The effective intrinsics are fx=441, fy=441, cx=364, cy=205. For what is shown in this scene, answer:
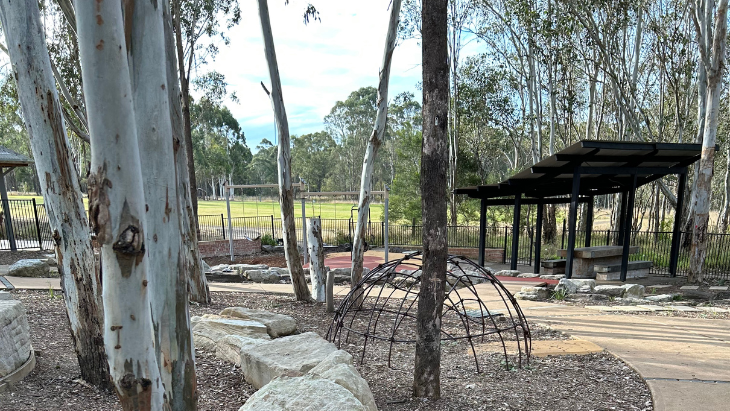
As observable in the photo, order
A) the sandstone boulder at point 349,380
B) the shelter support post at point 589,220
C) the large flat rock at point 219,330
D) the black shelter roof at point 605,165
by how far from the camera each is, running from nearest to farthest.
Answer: the sandstone boulder at point 349,380
the large flat rock at point 219,330
the black shelter roof at point 605,165
the shelter support post at point 589,220

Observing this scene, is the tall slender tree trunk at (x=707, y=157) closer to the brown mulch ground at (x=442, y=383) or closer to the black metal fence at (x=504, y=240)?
the black metal fence at (x=504, y=240)

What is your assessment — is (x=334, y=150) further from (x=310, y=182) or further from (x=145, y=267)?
(x=145, y=267)

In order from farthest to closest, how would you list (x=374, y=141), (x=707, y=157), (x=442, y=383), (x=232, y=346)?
(x=707, y=157) → (x=374, y=141) → (x=232, y=346) → (x=442, y=383)

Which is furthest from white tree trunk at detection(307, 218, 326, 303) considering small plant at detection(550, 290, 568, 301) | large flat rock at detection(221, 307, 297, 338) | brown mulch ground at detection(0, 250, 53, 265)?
brown mulch ground at detection(0, 250, 53, 265)

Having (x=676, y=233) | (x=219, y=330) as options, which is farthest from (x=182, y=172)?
(x=676, y=233)

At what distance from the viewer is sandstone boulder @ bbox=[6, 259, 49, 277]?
9.58 metres

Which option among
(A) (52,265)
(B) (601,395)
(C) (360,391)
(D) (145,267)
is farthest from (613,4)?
(A) (52,265)

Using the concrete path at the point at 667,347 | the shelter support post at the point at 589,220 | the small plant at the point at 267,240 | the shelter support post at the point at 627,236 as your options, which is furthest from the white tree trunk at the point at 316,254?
the small plant at the point at 267,240

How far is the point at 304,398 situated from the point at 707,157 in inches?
453

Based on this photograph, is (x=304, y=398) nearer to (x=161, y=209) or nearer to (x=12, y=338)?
(x=161, y=209)

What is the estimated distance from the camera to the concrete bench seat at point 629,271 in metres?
12.1

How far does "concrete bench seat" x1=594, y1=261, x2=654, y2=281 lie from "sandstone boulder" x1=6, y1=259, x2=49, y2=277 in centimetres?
1381

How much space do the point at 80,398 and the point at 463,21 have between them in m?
22.9

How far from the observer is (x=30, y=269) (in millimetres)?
9664
